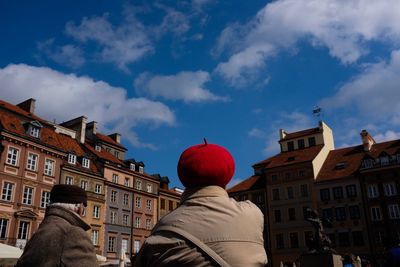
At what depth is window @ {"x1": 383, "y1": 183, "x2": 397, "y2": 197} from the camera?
39.8 metres

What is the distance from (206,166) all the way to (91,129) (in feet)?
157

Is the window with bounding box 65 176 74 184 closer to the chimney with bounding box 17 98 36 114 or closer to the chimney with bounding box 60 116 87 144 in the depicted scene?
the chimney with bounding box 60 116 87 144

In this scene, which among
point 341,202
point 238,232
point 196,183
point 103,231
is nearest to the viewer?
point 238,232

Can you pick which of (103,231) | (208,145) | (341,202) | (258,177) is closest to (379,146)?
(341,202)

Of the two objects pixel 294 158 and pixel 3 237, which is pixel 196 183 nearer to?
pixel 3 237

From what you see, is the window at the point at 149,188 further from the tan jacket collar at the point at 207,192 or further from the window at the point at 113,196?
the tan jacket collar at the point at 207,192

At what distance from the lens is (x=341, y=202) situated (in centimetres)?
4256

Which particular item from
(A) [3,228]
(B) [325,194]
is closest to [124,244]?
(A) [3,228]

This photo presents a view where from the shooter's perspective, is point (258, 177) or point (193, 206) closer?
point (193, 206)

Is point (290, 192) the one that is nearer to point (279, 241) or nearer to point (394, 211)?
point (279, 241)

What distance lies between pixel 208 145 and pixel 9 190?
33.1 meters

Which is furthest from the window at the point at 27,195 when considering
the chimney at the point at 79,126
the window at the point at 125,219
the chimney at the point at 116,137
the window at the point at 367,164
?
the window at the point at 367,164

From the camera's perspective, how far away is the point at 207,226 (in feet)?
7.24

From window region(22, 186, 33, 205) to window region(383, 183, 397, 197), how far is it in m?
32.6
